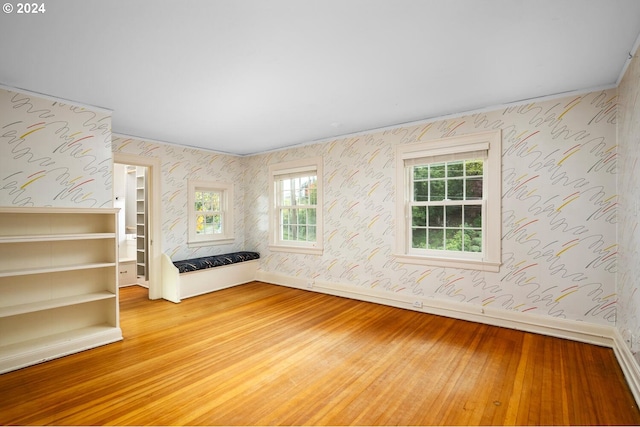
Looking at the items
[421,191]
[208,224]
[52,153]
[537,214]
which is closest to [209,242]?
[208,224]

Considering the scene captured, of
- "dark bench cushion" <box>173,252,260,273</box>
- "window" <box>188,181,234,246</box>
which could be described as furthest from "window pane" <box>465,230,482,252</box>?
"window" <box>188,181,234,246</box>

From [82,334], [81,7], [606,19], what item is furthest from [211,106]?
[606,19]

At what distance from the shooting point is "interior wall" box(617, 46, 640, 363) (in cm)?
227

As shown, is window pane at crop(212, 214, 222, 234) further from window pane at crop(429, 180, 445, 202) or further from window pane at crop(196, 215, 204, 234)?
window pane at crop(429, 180, 445, 202)

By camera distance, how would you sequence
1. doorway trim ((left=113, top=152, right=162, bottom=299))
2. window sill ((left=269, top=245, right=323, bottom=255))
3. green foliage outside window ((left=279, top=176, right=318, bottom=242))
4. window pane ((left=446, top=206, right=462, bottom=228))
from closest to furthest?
window pane ((left=446, top=206, right=462, bottom=228)) < doorway trim ((left=113, top=152, right=162, bottom=299)) < window sill ((left=269, top=245, right=323, bottom=255)) < green foliage outside window ((left=279, top=176, right=318, bottom=242))

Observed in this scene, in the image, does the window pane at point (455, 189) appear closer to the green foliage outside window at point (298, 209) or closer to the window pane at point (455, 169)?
the window pane at point (455, 169)

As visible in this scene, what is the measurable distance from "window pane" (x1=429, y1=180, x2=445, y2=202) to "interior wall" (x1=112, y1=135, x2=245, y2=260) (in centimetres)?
380

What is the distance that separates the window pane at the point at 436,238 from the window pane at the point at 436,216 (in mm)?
75

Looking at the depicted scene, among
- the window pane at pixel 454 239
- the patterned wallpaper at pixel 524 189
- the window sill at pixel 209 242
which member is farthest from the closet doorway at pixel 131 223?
the window pane at pixel 454 239

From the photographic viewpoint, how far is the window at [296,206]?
509 centimetres

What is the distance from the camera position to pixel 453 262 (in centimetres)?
372

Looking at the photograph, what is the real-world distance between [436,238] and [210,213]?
396 cm

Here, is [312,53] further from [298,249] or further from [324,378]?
[298,249]

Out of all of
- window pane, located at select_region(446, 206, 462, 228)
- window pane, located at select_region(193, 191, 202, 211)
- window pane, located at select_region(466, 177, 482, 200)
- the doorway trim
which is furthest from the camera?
window pane, located at select_region(193, 191, 202, 211)
